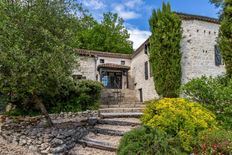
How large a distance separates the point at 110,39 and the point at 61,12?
22340 mm

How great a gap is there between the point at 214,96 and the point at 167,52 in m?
7.17

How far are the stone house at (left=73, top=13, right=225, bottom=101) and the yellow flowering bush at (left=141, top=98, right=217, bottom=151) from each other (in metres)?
4.26

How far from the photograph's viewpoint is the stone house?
15719mm

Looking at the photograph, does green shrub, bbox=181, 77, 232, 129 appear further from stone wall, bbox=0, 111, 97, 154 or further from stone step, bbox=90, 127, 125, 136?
stone wall, bbox=0, 111, 97, 154

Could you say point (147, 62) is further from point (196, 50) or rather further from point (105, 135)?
point (105, 135)

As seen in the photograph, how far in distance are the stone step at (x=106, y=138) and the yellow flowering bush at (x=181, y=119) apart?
4.28 feet

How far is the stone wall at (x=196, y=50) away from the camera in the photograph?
15.6 meters

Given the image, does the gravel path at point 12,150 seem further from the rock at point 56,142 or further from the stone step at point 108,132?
the stone step at point 108,132

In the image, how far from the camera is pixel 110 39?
31938mm

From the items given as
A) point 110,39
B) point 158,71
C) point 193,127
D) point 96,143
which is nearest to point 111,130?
point 96,143

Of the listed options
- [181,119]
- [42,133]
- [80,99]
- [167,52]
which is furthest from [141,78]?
[181,119]

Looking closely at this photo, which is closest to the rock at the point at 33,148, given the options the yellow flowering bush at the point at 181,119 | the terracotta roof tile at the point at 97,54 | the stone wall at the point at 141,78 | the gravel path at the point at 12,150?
the gravel path at the point at 12,150

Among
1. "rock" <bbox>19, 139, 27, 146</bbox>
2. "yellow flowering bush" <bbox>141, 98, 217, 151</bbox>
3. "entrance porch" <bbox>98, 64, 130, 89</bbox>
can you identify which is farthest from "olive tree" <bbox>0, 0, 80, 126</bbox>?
"entrance porch" <bbox>98, 64, 130, 89</bbox>

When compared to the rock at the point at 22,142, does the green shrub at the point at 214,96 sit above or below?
above
